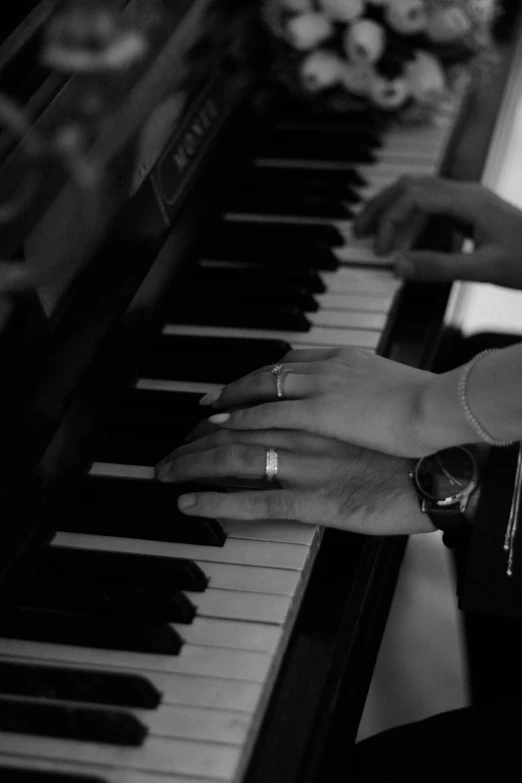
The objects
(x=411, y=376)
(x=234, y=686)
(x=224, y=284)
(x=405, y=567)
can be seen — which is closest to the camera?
(x=234, y=686)

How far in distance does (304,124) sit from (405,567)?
128 cm

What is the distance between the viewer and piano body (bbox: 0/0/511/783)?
91 cm

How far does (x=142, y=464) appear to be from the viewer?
1191mm

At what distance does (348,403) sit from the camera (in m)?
1.13

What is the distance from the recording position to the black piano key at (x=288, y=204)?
1.66 meters

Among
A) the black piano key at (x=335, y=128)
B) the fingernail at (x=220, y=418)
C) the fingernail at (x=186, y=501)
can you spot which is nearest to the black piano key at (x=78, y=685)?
the fingernail at (x=186, y=501)

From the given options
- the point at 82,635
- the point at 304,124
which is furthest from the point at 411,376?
the point at 304,124

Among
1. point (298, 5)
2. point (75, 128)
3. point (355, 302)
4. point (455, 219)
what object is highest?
point (75, 128)

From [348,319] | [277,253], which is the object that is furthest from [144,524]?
[277,253]

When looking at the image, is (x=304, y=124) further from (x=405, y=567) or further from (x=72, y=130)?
(x=405, y=567)

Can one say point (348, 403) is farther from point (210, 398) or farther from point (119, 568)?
point (119, 568)

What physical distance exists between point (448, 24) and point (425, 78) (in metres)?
0.12

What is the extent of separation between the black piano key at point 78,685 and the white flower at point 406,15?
1.46 m

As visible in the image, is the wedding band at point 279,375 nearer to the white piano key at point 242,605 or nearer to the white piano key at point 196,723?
the white piano key at point 242,605
